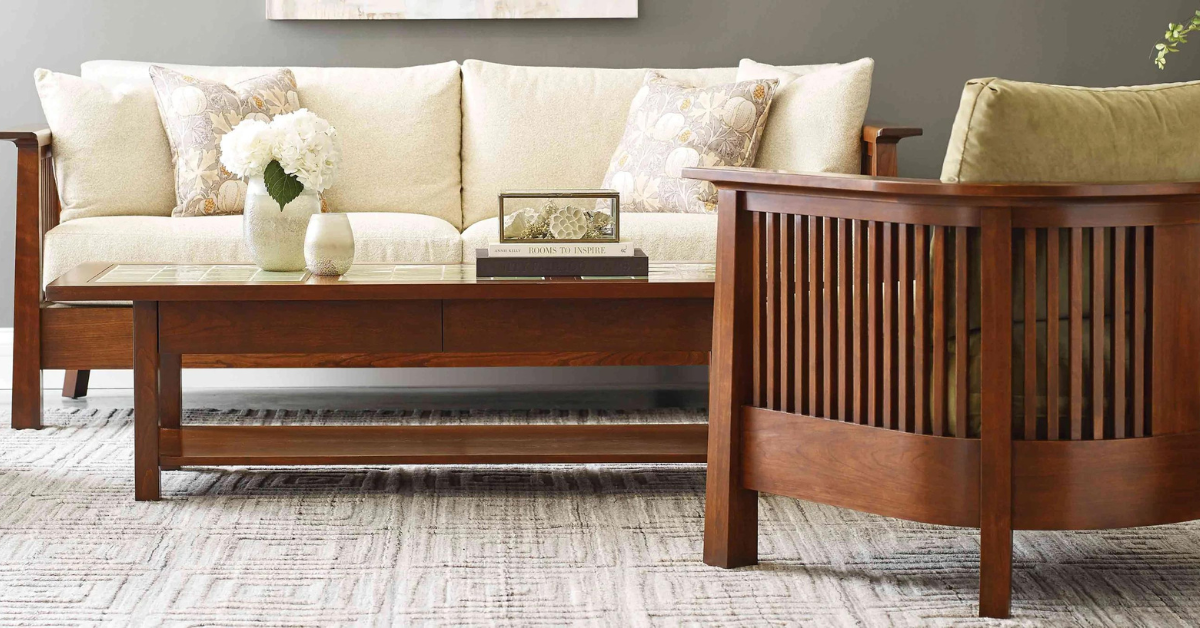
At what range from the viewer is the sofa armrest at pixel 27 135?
116 inches

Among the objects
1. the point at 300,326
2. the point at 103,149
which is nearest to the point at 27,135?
the point at 103,149

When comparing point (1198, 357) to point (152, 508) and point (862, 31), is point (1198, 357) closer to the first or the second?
point (152, 508)

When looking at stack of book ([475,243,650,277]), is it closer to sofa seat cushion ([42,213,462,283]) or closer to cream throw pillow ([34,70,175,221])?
sofa seat cushion ([42,213,462,283])

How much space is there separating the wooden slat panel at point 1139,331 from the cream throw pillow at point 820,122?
1689mm

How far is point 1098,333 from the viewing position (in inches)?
66.4

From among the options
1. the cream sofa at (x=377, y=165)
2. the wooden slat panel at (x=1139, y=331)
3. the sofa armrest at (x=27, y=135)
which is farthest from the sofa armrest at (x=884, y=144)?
the sofa armrest at (x=27, y=135)

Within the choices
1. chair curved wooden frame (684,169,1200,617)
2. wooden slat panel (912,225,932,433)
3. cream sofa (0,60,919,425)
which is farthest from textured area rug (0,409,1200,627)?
cream sofa (0,60,919,425)

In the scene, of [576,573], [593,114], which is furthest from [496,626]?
[593,114]

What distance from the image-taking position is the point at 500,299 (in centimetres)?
228

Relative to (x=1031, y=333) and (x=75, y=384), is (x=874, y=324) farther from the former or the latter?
(x=75, y=384)

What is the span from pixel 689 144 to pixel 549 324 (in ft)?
4.03

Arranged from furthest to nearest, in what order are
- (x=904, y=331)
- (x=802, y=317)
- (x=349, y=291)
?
(x=349, y=291) < (x=802, y=317) < (x=904, y=331)

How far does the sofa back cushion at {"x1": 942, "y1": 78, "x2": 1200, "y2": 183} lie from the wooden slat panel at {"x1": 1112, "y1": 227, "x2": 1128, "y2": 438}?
10 centimetres

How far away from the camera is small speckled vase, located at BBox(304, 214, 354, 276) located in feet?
7.68
